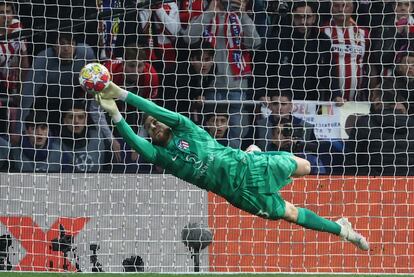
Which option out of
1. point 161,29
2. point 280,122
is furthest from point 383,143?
point 161,29

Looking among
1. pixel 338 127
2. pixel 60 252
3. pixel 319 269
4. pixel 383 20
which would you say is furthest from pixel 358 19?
pixel 60 252

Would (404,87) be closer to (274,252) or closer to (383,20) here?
(383,20)

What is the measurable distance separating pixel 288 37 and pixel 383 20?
1.21m

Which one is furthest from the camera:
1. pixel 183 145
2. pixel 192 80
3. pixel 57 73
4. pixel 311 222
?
pixel 192 80

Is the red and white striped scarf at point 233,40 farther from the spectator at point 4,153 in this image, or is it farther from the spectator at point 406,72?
the spectator at point 4,153

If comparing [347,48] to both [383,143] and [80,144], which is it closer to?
[383,143]

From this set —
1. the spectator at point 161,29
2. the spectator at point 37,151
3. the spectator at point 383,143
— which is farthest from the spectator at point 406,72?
the spectator at point 37,151

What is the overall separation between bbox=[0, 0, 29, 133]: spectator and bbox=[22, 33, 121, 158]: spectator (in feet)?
0.51

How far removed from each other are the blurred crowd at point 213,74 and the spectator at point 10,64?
2 centimetres

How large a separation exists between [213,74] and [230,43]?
0.46m

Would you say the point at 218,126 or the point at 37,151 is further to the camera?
the point at 218,126

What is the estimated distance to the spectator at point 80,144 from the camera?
508 inches

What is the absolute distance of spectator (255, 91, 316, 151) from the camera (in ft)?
43.3

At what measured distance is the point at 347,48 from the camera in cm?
1370
